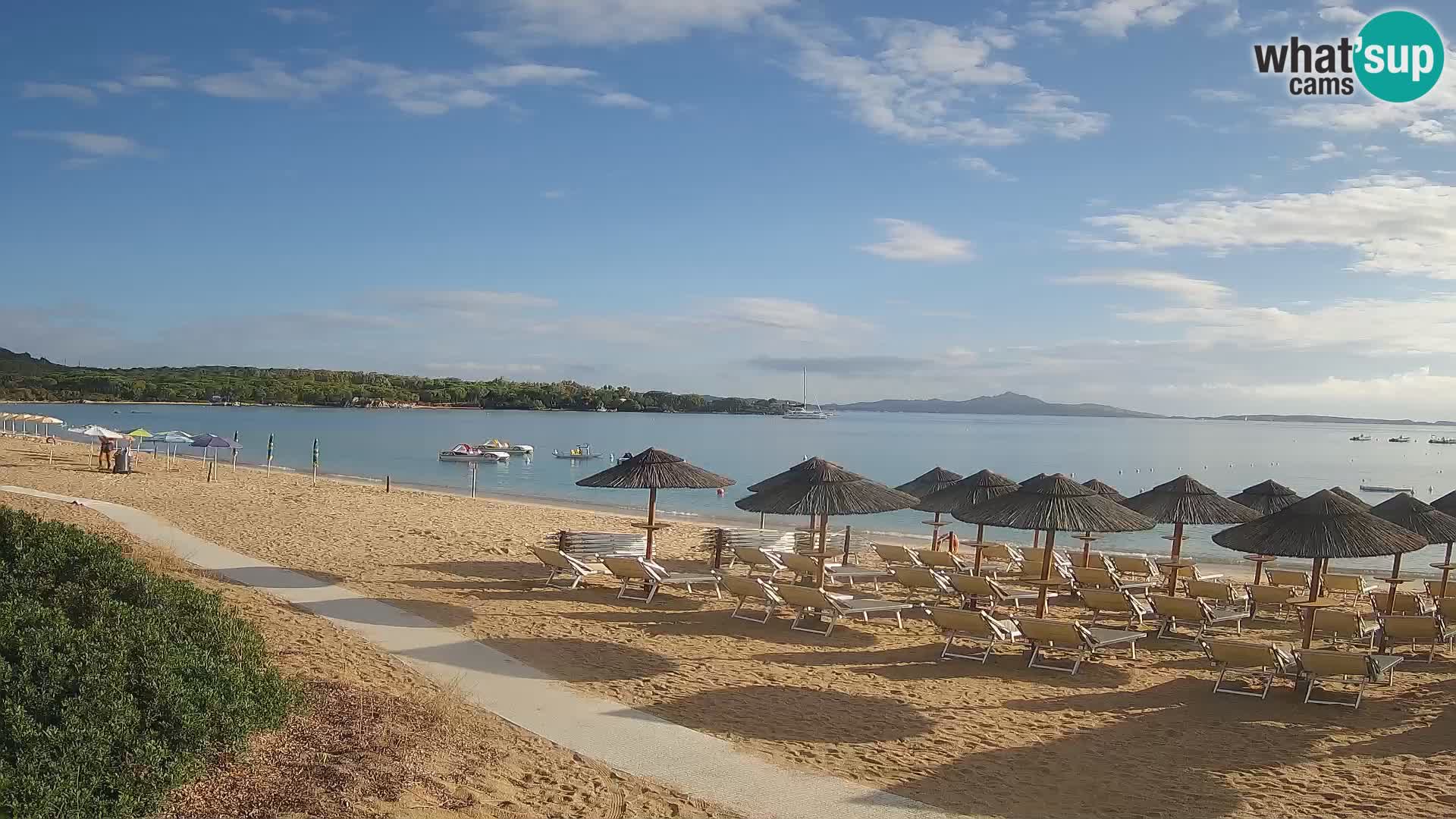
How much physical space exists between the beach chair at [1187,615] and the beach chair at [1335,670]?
1685 mm

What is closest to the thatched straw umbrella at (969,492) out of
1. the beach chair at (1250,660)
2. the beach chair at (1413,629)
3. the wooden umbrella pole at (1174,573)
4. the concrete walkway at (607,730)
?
the wooden umbrella pole at (1174,573)

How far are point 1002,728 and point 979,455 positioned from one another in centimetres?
9366

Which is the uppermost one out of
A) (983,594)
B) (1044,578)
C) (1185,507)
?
(1185,507)

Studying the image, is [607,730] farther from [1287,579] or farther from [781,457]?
[781,457]

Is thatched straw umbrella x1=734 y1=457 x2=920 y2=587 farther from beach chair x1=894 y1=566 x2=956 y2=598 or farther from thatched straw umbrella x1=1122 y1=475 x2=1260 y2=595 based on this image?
thatched straw umbrella x1=1122 y1=475 x2=1260 y2=595

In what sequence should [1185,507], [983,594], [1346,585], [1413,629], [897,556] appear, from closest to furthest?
[1413,629]
[983,594]
[1185,507]
[1346,585]
[897,556]

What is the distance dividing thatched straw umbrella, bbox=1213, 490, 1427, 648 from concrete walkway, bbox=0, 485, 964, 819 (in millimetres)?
6055

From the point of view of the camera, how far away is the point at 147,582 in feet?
23.1

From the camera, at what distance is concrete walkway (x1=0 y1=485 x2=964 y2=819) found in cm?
565

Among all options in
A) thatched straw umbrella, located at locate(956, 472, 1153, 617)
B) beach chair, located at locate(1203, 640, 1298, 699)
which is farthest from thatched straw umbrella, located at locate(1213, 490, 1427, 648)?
thatched straw umbrella, located at locate(956, 472, 1153, 617)

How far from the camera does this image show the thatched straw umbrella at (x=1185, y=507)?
1384cm

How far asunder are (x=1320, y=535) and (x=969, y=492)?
549cm

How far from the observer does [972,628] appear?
9.93 m

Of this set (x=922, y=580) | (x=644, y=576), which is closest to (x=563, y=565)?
(x=644, y=576)
